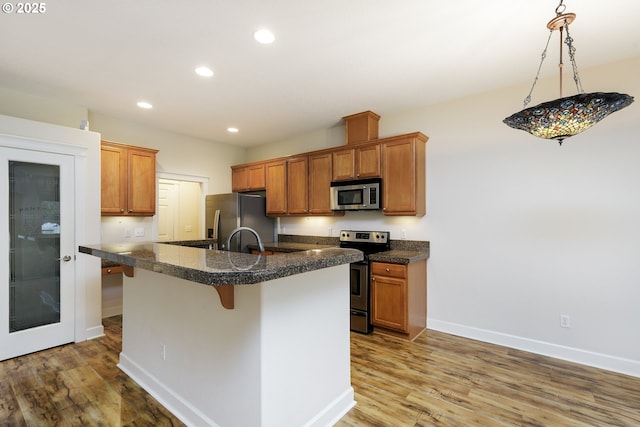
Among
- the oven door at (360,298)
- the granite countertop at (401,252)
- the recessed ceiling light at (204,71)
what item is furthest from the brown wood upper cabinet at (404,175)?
the recessed ceiling light at (204,71)

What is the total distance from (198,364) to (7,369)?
2.26 m

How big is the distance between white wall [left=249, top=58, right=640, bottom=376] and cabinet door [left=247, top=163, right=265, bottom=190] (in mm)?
2435

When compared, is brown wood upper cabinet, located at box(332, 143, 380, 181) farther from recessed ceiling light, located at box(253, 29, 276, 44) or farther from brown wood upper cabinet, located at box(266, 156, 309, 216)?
recessed ceiling light, located at box(253, 29, 276, 44)

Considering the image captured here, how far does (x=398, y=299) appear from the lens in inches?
133

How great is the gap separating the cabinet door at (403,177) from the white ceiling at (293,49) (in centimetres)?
58

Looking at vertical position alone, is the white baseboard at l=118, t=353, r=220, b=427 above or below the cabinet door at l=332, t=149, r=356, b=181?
below

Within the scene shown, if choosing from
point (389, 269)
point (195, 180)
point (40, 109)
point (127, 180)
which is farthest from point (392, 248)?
point (40, 109)

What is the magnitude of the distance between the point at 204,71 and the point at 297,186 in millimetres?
2219

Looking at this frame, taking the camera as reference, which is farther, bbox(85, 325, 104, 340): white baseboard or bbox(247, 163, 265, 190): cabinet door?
bbox(247, 163, 265, 190): cabinet door

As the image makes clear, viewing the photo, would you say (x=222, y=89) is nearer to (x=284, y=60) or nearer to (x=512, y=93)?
(x=284, y=60)

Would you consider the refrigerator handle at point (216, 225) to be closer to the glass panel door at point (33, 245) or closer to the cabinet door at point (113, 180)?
the cabinet door at point (113, 180)

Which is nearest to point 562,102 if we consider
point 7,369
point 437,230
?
point 437,230

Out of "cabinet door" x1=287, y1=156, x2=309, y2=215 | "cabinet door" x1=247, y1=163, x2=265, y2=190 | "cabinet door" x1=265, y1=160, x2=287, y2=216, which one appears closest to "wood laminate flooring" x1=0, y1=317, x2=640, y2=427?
"cabinet door" x1=287, y1=156, x2=309, y2=215

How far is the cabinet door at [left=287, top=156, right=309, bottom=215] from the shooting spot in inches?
184
